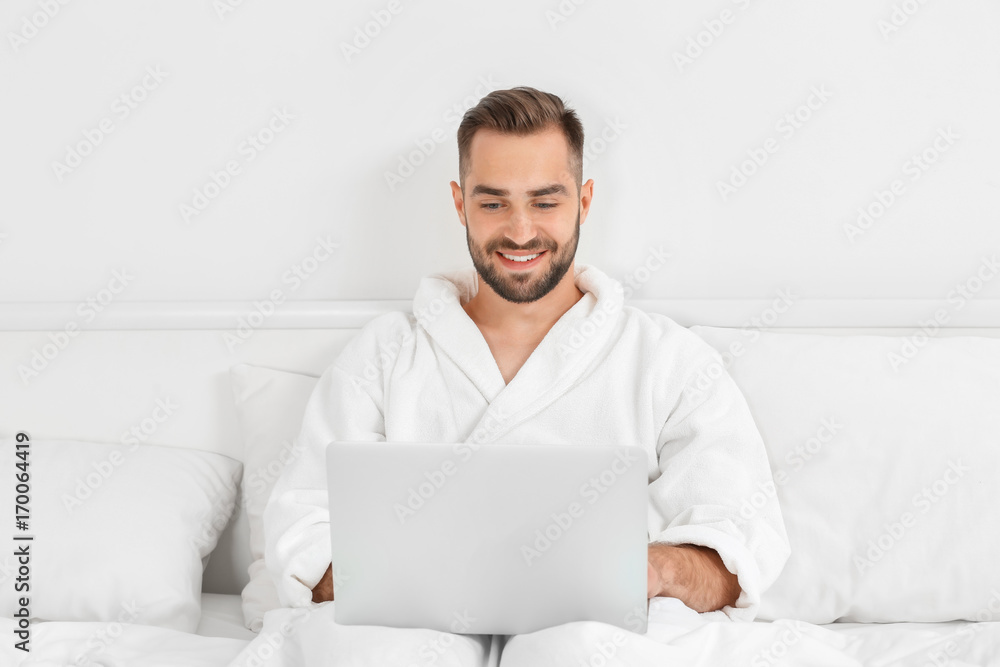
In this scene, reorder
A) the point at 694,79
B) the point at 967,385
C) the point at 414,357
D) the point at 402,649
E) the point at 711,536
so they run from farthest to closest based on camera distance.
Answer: the point at 694,79 < the point at 414,357 < the point at 967,385 < the point at 711,536 < the point at 402,649

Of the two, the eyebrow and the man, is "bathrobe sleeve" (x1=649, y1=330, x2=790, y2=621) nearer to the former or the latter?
the man

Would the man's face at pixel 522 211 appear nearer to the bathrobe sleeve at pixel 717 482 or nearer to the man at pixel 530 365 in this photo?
the man at pixel 530 365

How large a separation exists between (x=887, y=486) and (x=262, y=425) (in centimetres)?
112

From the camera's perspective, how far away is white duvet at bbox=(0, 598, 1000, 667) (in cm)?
107

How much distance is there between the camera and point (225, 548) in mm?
1743

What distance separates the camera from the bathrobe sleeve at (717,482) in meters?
1.33

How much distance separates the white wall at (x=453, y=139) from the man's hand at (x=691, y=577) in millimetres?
617

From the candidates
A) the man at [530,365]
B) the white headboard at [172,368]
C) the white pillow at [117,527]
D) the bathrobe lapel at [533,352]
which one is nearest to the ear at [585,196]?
the man at [530,365]

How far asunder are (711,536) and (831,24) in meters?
1.04

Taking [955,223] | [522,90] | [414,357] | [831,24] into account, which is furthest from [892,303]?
[414,357]

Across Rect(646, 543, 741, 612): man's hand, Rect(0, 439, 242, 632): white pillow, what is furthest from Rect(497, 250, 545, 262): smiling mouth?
Rect(0, 439, 242, 632): white pillow

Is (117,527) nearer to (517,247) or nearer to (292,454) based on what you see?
(292,454)

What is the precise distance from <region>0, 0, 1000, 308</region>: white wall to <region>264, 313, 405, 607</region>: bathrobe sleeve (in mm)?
246

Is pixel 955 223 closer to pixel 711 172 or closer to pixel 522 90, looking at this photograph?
pixel 711 172
